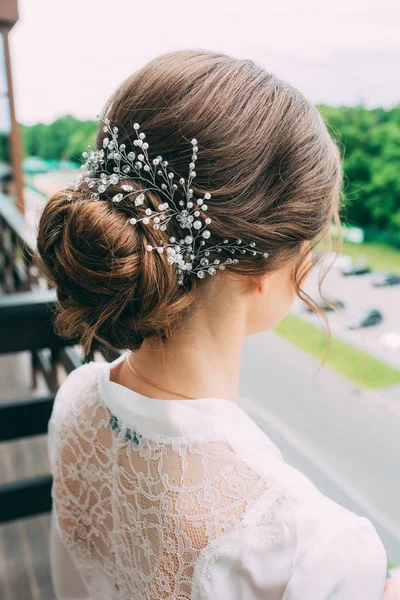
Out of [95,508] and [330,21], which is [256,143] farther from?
[330,21]

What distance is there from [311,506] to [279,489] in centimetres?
4

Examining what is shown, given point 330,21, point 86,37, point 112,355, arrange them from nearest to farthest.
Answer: point 112,355 → point 330,21 → point 86,37

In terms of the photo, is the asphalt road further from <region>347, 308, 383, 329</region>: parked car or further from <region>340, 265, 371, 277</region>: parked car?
<region>340, 265, 371, 277</region>: parked car

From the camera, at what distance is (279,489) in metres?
0.54

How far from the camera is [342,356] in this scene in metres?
1.73

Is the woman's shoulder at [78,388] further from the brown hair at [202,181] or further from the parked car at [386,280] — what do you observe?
the parked car at [386,280]

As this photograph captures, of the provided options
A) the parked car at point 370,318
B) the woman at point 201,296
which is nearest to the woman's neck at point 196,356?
the woman at point 201,296

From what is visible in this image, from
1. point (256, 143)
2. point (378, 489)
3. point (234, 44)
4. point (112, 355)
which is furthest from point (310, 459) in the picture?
point (234, 44)

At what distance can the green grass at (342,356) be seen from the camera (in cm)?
154

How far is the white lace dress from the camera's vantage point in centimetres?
51

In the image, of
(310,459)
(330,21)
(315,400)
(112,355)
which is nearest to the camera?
(112,355)

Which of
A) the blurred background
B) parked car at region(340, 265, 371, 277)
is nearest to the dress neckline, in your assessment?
the blurred background

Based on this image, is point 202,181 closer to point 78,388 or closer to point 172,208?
point 172,208

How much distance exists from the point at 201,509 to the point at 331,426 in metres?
1.19
